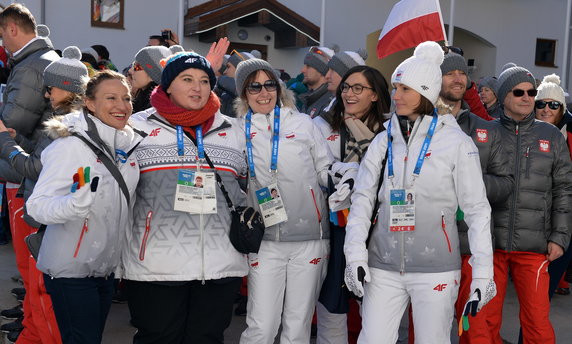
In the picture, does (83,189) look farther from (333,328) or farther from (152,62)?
(152,62)

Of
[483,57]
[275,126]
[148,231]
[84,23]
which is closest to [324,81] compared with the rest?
[275,126]

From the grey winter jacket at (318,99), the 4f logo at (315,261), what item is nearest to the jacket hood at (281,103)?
the 4f logo at (315,261)

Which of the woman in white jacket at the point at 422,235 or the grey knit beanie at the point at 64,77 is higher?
the grey knit beanie at the point at 64,77

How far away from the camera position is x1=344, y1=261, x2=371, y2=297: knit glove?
351 centimetres

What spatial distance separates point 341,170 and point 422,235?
0.71 m

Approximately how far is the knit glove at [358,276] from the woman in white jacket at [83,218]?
4.07 feet

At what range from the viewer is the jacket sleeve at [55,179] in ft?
10.6

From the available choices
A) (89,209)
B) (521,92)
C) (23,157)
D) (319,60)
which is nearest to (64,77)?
(23,157)

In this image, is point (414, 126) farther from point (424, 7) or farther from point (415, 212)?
point (424, 7)

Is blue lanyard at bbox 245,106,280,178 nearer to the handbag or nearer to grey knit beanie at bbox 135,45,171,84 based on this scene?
the handbag

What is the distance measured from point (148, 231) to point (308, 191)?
42.1 inches

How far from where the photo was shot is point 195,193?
342 centimetres

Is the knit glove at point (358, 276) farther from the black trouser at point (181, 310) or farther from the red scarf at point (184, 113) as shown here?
the red scarf at point (184, 113)

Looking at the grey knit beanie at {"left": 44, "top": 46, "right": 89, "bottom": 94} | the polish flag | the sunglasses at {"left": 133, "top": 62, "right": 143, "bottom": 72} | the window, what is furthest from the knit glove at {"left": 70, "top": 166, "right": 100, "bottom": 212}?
the window
